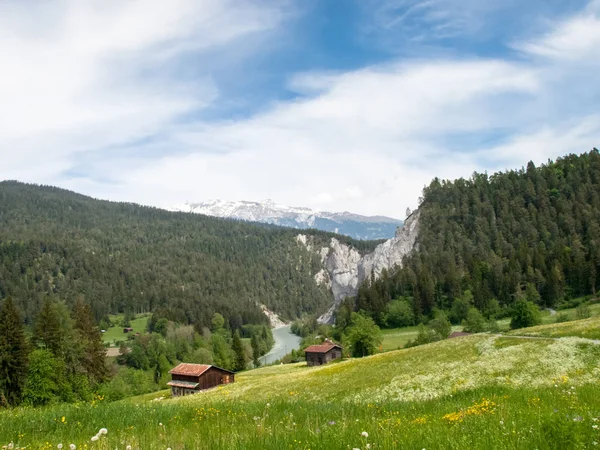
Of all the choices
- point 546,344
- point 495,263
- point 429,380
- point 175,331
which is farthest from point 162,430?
point 175,331

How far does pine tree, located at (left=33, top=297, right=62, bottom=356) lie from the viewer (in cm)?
6912

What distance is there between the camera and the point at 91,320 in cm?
8750

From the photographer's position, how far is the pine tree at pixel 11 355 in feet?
195

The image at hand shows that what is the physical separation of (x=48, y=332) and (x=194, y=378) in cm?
2790

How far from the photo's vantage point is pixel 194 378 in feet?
277

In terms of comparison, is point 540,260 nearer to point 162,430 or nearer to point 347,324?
point 347,324

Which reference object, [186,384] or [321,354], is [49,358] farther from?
[321,354]

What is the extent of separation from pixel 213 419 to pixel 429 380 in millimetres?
26141

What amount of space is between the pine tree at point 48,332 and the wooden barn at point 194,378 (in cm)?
2344

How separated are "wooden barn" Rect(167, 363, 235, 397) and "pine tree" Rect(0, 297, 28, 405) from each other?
97.4ft

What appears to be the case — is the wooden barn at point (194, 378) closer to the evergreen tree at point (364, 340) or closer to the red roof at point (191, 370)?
the red roof at point (191, 370)

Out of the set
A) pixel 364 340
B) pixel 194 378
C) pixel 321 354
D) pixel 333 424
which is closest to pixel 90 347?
pixel 194 378

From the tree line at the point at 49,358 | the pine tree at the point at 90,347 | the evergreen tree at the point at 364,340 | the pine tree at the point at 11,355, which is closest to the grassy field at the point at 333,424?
the tree line at the point at 49,358

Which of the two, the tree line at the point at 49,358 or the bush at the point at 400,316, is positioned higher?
the tree line at the point at 49,358
